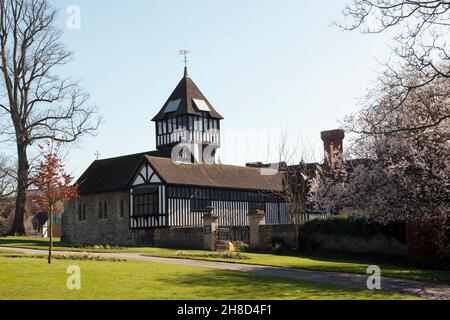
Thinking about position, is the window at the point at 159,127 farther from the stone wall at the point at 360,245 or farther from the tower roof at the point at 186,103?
the stone wall at the point at 360,245

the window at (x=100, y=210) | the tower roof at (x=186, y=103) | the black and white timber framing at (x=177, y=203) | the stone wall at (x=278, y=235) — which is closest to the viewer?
the stone wall at (x=278, y=235)

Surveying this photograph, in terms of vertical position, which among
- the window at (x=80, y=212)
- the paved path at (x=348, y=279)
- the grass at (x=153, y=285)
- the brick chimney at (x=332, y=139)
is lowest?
the paved path at (x=348, y=279)

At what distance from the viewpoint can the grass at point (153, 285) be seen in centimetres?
1295

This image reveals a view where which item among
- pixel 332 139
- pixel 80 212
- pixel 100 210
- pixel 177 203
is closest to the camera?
pixel 177 203

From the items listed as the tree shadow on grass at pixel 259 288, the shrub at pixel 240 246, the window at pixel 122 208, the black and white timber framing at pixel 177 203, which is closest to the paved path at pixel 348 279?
the tree shadow on grass at pixel 259 288

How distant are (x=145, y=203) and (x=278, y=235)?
1084cm

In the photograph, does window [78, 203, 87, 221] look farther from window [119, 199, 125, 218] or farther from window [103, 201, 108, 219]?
window [119, 199, 125, 218]

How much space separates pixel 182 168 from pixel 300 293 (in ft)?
89.8

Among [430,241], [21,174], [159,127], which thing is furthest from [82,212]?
[430,241]

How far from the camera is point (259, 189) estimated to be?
1763 inches

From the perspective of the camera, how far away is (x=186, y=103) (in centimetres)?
4788

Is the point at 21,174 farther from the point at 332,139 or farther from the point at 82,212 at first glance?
the point at 332,139

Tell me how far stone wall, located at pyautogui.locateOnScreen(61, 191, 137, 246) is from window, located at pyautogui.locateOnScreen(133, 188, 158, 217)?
5.65 feet

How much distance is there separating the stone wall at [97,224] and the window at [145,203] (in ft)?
5.65
